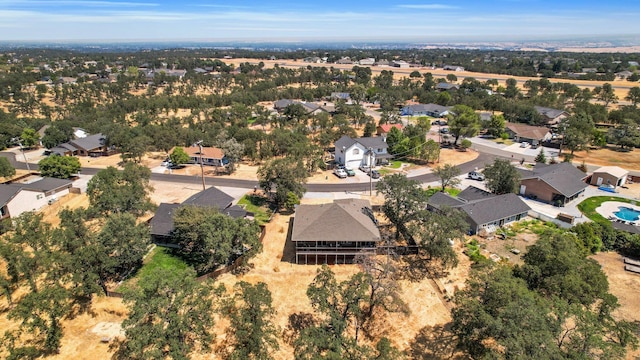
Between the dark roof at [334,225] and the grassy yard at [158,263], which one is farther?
the dark roof at [334,225]

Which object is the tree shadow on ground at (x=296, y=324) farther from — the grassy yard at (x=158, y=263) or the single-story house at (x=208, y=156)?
the single-story house at (x=208, y=156)

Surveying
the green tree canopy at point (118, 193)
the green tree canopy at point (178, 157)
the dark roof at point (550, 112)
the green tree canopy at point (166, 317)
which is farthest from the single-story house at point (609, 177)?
the green tree canopy at point (178, 157)

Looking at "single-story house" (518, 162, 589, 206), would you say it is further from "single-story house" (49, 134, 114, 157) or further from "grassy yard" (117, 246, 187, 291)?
"single-story house" (49, 134, 114, 157)

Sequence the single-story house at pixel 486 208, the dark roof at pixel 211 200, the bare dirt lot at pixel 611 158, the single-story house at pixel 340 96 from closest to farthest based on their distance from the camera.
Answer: the single-story house at pixel 486 208, the dark roof at pixel 211 200, the bare dirt lot at pixel 611 158, the single-story house at pixel 340 96

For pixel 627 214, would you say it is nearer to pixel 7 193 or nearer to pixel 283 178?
pixel 283 178

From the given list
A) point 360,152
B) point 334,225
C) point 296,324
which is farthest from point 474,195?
point 296,324

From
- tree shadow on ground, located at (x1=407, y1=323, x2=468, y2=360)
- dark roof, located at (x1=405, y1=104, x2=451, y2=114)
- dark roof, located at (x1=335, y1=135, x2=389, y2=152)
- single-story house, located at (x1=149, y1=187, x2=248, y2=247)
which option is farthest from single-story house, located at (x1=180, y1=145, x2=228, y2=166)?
dark roof, located at (x1=405, y1=104, x2=451, y2=114)
